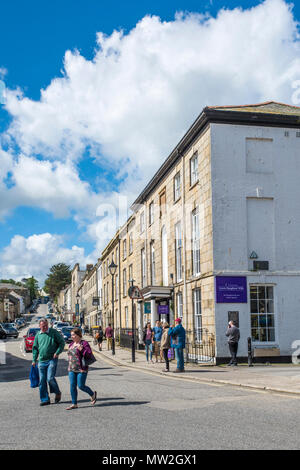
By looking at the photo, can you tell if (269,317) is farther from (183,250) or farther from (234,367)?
(183,250)

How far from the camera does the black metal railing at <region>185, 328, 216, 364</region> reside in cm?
2062

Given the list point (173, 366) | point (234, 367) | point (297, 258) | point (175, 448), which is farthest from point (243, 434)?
point (297, 258)

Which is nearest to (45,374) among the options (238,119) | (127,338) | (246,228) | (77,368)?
(77,368)

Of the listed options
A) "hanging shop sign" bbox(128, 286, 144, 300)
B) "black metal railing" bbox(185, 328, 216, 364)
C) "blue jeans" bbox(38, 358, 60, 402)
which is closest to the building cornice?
"hanging shop sign" bbox(128, 286, 144, 300)

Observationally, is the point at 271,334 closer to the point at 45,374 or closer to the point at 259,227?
the point at 259,227

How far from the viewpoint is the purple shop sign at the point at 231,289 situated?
20.7 metres

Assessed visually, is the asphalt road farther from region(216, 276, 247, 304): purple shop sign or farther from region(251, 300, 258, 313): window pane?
region(251, 300, 258, 313): window pane

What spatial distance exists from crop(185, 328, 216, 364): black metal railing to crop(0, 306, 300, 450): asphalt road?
23.8 ft

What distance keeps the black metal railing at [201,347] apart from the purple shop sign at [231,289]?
5.44 feet

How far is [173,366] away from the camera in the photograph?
20.4 meters

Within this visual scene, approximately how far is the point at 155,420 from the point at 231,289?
12.8 meters

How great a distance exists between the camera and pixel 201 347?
21.4 meters

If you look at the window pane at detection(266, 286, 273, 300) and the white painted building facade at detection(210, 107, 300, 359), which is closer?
the white painted building facade at detection(210, 107, 300, 359)

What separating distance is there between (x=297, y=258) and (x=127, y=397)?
1263 centimetres
